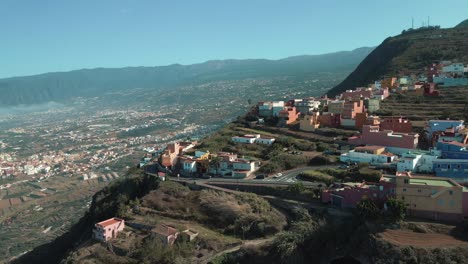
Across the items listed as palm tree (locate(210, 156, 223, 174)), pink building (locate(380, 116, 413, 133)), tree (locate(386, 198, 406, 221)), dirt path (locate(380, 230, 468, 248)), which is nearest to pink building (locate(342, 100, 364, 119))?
pink building (locate(380, 116, 413, 133))

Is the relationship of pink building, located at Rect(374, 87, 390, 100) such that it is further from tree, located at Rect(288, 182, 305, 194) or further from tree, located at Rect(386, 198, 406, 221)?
tree, located at Rect(386, 198, 406, 221)

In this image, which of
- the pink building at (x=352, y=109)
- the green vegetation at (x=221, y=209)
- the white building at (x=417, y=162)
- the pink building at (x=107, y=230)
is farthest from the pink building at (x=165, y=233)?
the pink building at (x=352, y=109)

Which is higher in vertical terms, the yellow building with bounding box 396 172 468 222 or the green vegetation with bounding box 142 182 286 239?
the yellow building with bounding box 396 172 468 222

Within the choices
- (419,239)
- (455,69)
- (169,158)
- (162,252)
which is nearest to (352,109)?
(169,158)

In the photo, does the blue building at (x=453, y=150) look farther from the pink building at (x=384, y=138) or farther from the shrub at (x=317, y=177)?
the shrub at (x=317, y=177)

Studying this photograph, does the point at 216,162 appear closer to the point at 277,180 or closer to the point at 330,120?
the point at 277,180

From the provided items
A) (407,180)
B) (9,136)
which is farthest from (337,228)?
(9,136)

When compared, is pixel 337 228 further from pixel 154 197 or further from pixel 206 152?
pixel 206 152
